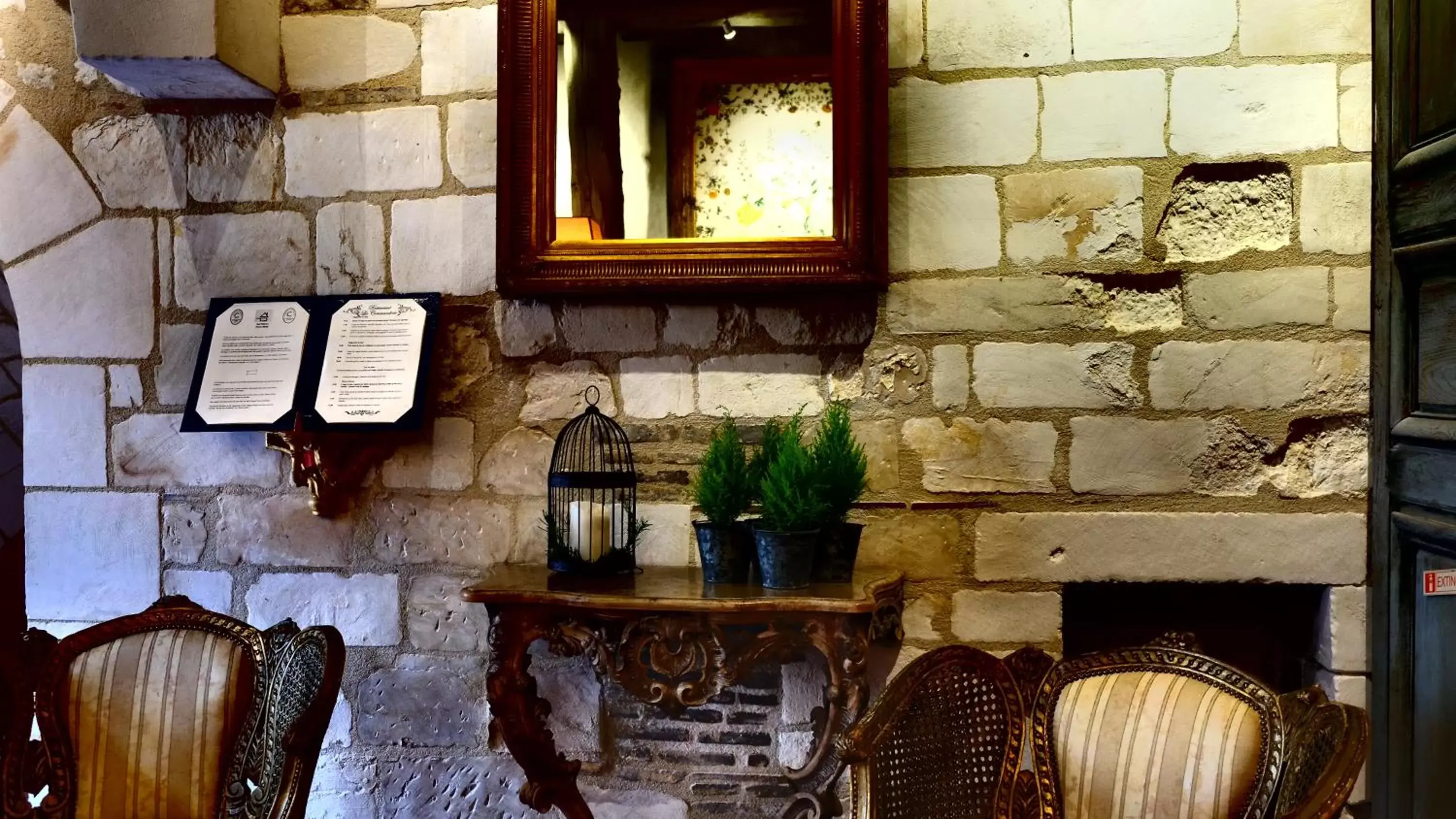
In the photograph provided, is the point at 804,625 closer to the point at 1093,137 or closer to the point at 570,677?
the point at 570,677

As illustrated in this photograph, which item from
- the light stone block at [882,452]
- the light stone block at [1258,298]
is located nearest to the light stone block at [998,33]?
the light stone block at [1258,298]

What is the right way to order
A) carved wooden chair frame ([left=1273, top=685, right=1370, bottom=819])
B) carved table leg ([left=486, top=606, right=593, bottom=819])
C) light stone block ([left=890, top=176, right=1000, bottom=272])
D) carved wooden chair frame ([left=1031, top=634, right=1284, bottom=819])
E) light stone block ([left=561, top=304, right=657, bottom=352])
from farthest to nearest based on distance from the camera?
light stone block ([left=561, top=304, right=657, bottom=352]) < light stone block ([left=890, top=176, right=1000, bottom=272]) < carved table leg ([left=486, top=606, right=593, bottom=819]) < carved wooden chair frame ([left=1031, top=634, right=1284, bottom=819]) < carved wooden chair frame ([left=1273, top=685, right=1370, bottom=819])

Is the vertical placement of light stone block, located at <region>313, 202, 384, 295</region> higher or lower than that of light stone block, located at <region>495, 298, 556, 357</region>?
higher

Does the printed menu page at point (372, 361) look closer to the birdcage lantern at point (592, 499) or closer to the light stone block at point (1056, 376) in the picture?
the birdcage lantern at point (592, 499)

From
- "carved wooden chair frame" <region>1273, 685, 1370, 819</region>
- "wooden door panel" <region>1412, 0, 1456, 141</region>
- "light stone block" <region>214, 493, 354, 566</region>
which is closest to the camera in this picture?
"carved wooden chair frame" <region>1273, 685, 1370, 819</region>

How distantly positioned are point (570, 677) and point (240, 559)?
2.99 feet

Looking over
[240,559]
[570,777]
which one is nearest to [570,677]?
[570,777]

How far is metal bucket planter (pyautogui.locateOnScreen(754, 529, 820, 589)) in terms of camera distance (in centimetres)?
199

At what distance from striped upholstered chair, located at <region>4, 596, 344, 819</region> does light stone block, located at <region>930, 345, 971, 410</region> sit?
1415mm

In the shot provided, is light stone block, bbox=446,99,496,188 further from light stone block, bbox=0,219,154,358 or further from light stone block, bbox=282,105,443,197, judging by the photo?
light stone block, bbox=0,219,154,358

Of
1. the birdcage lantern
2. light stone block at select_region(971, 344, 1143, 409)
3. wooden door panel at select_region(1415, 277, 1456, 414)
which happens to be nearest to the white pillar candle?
the birdcage lantern

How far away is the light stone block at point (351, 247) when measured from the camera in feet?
8.16

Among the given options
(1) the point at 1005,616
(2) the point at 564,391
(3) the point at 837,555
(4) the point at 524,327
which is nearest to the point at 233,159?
(4) the point at 524,327

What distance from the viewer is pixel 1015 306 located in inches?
90.1
